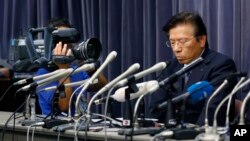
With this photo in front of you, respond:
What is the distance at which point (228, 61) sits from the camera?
7.86 ft

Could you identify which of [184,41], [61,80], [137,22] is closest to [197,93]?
[184,41]

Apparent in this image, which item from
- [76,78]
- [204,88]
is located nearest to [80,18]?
[76,78]

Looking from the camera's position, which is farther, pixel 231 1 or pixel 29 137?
pixel 231 1

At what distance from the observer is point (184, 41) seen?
2.39 meters

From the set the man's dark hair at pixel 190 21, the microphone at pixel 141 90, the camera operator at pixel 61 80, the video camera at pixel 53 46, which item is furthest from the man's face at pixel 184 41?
the microphone at pixel 141 90

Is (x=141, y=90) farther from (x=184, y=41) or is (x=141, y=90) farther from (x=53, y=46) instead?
(x=53, y=46)

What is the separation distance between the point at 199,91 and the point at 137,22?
1.58 meters

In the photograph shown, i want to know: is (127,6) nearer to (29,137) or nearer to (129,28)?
(129,28)

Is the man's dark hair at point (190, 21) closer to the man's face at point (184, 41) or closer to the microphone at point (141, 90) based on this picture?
the man's face at point (184, 41)

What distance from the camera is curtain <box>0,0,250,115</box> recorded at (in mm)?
2741

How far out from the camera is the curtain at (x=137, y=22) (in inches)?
108

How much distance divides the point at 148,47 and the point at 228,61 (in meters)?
0.83

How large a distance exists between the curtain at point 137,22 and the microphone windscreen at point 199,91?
1060mm

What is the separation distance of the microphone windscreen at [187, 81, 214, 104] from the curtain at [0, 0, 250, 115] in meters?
1.06
